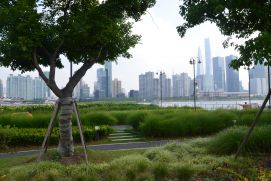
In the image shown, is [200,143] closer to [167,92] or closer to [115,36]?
[115,36]

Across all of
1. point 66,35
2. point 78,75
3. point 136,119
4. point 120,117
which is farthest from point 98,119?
point 66,35

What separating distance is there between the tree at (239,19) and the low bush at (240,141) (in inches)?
139

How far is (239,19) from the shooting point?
827 centimetres

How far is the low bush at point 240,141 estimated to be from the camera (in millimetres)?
10914

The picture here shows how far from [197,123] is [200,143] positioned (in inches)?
256

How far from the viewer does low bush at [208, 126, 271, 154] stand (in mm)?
10914

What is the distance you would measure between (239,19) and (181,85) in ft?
297

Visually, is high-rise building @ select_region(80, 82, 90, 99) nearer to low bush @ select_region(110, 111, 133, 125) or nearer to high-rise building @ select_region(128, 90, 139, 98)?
high-rise building @ select_region(128, 90, 139, 98)

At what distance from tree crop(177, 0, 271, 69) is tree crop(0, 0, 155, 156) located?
324cm

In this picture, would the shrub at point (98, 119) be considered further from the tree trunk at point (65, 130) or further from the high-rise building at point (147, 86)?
the high-rise building at point (147, 86)

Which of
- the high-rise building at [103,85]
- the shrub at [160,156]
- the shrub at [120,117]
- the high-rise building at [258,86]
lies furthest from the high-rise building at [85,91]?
the shrub at [160,156]

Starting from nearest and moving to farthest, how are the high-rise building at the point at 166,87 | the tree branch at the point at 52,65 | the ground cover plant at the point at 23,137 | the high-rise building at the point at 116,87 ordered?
the tree branch at the point at 52,65 → the ground cover plant at the point at 23,137 → the high-rise building at the point at 116,87 → the high-rise building at the point at 166,87

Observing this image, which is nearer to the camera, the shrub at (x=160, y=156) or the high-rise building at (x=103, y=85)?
the shrub at (x=160, y=156)

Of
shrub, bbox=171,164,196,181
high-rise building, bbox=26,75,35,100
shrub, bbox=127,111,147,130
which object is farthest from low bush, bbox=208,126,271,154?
high-rise building, bbox=26,75,35,100
